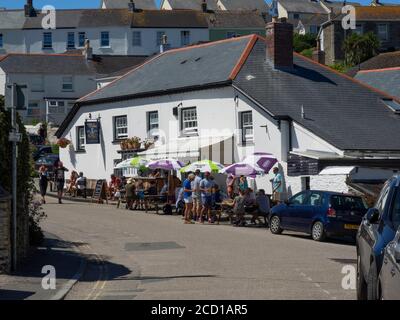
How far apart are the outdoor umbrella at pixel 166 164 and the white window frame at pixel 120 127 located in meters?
7.37

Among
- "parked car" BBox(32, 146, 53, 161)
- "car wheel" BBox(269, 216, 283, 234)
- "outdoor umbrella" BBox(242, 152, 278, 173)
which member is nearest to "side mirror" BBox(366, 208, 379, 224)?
"car wheel" BBox(269, 216, 283, 234)

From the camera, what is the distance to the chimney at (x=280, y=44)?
121 feet

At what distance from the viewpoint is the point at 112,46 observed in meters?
87.1

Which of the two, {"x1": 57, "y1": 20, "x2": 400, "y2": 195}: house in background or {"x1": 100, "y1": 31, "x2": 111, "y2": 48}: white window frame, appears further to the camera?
{"x1": 100, "y1": 31, "x2": 111, "y2": 48}: white window frame

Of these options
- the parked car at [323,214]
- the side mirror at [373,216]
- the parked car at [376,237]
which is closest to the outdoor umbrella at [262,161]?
the parked car at [323,214]

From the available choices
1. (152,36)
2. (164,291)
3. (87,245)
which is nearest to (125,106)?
(87,245)

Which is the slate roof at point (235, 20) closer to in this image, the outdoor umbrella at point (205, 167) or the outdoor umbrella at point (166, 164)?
the outdoor umbrella at point (166, 164)

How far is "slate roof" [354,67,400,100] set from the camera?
145 feet

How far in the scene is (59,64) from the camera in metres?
73.2

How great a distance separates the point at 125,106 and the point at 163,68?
10.1 feet

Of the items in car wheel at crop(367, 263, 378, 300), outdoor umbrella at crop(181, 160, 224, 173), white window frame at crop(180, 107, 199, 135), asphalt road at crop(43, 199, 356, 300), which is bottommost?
asphalt road at crop(43, 199, 356, 300)

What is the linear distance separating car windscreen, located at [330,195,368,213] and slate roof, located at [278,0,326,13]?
81.2m

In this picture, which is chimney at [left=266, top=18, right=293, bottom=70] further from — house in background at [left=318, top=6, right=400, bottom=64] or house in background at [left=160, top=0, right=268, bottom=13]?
house in background at [left=160, top=0, right=268, bottom=13]
